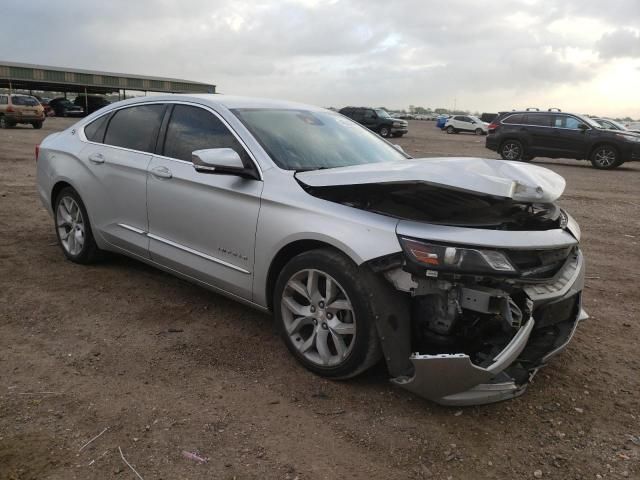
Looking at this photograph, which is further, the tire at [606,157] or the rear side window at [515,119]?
the rear side window at [515,119]

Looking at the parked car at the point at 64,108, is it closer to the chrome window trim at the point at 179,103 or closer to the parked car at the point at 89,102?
the parked car at the point at 89,102

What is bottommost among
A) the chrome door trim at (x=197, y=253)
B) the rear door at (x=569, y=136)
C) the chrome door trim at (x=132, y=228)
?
the chrome door trim at (x=132, y=228)

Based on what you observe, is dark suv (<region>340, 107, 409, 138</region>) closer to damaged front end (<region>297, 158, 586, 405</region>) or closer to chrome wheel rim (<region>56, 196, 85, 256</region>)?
chrome wheel rim (<region>56, 196, 85, 256</region>)

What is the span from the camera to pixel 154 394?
2975mm

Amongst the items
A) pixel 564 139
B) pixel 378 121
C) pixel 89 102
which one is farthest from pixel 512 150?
pixel 89 102

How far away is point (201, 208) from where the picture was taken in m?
3.69

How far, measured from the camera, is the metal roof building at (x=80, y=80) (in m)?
43.2

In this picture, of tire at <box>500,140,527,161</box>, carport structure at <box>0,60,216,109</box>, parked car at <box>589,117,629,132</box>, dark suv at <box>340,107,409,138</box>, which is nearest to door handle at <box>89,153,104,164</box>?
tire at <box>500,140,527,161</box>

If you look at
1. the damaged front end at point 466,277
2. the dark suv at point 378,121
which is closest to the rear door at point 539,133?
the dark suv at point 378,121

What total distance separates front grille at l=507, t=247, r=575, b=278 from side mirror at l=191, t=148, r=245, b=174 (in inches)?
66.8

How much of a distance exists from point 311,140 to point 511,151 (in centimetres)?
1524

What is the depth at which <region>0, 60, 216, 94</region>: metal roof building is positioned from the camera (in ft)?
142

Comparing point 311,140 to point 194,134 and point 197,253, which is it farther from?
point 197,253

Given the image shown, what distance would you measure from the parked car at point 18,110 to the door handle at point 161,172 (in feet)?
81.4
